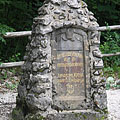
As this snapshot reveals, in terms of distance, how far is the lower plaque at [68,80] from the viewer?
17.3 feet

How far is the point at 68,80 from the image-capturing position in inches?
209

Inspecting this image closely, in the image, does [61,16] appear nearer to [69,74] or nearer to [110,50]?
[69,74]

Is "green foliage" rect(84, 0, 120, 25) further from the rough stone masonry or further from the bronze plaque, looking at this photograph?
the bronze plaque

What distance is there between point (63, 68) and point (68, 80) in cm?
20

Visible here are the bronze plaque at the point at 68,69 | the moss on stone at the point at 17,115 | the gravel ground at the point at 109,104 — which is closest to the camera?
the bronze plaque at the point at 68,69

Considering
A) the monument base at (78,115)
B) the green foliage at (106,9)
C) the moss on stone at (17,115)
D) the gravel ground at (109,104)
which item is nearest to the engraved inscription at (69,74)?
the monument base at (78,115)

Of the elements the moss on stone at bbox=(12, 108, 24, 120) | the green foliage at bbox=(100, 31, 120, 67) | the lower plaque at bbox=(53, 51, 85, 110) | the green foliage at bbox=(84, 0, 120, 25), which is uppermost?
the green foliage at bbox=(84, 0, 120, 25)

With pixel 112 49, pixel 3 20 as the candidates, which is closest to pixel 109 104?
pixel 112 49

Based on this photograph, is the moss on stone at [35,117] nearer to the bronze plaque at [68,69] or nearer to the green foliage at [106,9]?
the bronze plaque at [68,69]

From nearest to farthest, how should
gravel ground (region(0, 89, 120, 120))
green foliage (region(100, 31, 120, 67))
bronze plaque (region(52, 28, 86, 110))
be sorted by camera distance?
bronze plaque (region(52, 28, 86, 110)), gravel ground (region(0, 89, 120, 120)), green foliage (region(100, 31, 120, 67))

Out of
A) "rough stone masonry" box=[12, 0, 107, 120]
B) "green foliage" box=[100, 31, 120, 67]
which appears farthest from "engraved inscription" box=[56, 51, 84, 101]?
"green foliage" box=[100, 31, 120, 67]

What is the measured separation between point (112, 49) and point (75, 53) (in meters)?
4.76

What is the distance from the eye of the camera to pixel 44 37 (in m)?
5.15

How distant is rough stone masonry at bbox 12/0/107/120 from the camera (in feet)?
16.9
